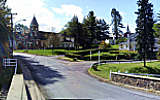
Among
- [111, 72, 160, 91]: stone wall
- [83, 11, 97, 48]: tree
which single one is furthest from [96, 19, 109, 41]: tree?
[111, 72, 160, 91]: stone wall

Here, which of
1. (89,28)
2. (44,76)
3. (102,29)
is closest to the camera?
(44,76)

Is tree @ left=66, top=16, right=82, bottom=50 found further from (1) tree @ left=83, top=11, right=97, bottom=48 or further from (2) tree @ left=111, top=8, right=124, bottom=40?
(2) tree @ left=111, top=8, right=124, bottom=40

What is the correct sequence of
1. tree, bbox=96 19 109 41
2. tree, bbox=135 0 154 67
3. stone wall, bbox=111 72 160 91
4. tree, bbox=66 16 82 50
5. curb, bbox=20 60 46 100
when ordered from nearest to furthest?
1. curb, bbox=20 60 46 100
2. stone wall, bbox=111 72 160 91
3. tree, bbox=135 0 154 67
4. tree, bbox=66 16 82 50
5. tree, bbox=96 19 109 41

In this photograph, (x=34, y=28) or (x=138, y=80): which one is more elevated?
(x=34, y=28)

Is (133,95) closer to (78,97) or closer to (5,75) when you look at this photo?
(78,97)

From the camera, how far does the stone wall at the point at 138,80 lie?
34.1 feet

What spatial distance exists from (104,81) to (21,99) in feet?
32.9

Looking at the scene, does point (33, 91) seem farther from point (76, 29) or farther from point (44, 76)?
point (76, 29)

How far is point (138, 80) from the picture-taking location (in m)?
11.7

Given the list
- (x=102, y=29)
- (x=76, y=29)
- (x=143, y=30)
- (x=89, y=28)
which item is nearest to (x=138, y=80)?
(x=143, y=30)

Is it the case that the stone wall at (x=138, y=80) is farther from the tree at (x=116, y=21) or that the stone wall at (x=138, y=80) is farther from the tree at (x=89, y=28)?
the tree at (x=116, y=21)

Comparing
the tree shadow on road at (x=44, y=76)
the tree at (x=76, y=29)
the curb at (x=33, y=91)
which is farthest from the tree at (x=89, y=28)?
the curb at (x=33, y=91)

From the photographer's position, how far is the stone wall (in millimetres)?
10395

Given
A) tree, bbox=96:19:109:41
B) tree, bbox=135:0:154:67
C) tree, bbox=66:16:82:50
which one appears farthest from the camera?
tree, bbox=96:19:109:41
